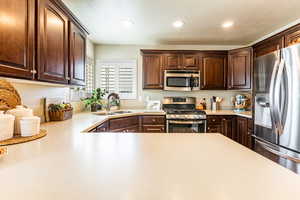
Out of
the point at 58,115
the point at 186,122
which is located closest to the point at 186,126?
the point at 186,122

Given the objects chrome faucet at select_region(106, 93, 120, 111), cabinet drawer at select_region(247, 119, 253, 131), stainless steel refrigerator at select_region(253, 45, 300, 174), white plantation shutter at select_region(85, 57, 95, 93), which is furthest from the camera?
chrome faucet at select_region(106, 93, 120, 111)

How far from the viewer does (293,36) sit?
2.13m

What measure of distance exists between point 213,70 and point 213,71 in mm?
22

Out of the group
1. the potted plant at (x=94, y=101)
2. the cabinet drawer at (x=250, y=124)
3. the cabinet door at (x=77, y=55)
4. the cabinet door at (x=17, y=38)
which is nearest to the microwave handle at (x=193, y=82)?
the cabinet drawer at (x=250, y=124)

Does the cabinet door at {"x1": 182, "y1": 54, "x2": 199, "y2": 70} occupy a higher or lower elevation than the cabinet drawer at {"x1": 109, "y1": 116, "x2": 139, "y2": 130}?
higher

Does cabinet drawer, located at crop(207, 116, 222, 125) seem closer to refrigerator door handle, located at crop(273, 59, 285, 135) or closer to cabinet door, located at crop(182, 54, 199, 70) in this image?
cabinet door, located at crop(182, 54, 199, 70)

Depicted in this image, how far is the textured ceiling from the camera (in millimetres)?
2113

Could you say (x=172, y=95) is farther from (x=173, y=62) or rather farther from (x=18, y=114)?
(x=18, y=114)

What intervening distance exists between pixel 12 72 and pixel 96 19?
73.0 inches

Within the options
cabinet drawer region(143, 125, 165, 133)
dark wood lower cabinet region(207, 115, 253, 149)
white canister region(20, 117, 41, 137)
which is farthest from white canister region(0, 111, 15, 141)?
dark wood lower cabinet region(207, 115, 253, 149)

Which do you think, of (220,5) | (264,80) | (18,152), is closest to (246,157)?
(18,152)

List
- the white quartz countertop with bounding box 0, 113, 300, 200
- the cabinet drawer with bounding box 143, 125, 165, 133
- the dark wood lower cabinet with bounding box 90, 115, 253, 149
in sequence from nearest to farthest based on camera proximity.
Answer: the white quartz countertop with bounding box 0, 113, 300, 200 < the dark wood lower cabinet with bounding box 90, 115, 253, 149 < the cabinet drawer with bounding box 143, 125, 165, 133

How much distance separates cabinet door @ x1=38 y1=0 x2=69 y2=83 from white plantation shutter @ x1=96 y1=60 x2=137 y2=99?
1967 millimetres

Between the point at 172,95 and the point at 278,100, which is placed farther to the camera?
the point at 172,95
